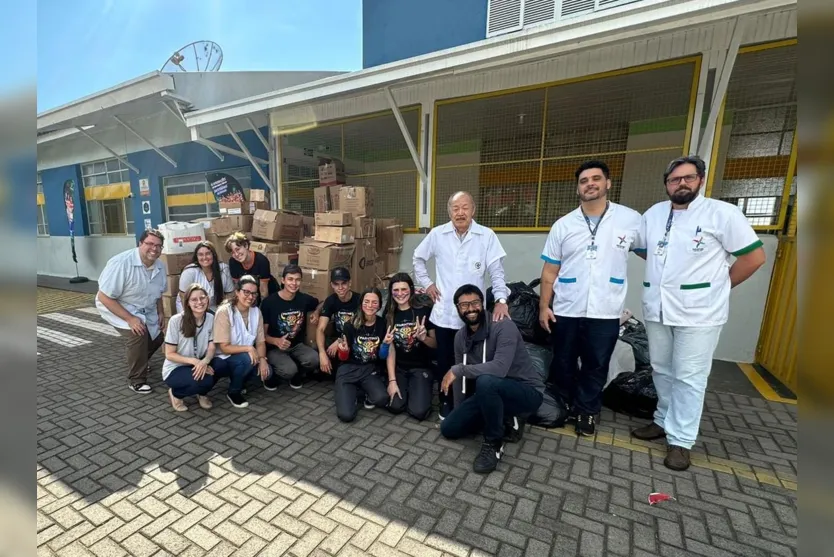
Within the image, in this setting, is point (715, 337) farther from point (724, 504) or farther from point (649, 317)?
point (724, 504)

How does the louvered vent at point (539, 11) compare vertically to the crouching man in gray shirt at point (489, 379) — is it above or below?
above

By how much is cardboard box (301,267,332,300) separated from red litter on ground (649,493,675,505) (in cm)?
387

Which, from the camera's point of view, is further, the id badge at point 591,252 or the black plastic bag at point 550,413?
the black plastic bag at point 550,413

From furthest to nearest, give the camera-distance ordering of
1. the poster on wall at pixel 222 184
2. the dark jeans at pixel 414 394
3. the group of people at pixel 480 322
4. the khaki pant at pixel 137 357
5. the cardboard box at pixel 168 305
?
1. the poster on wall at pixel 222 184
2. the cardboard box at pixel 168 305
3. the khaki pant at pixel 137 357
4. the dark jeans at pixel 414 394
5. the group of people at pixel 480 322

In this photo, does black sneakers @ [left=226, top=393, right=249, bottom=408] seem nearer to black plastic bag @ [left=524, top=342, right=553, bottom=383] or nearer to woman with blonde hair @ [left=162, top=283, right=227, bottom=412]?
woman with blonde hair @ [left=162, top=283, right=227, bottom=412]

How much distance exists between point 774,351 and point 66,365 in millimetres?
7916

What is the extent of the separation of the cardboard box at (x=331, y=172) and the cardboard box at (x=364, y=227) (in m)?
1.52

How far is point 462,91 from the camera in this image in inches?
228

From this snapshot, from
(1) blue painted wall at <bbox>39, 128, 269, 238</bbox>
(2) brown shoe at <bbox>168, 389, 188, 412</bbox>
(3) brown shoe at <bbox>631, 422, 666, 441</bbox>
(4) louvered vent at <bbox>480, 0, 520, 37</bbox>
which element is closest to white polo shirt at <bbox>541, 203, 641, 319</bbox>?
(3) brown shoe at <bbox>631, 422, 666, 441</bbox>

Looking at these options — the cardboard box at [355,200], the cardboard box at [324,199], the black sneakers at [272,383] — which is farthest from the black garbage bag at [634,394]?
the cardboard box at [324,199]

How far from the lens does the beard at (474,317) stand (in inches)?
113

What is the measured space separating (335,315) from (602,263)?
244 cm

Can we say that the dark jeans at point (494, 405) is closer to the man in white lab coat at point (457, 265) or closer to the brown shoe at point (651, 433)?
the man in white lab coat at point (457, 265)
